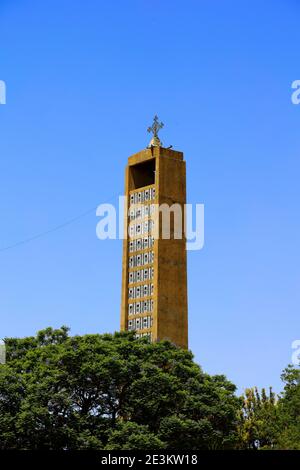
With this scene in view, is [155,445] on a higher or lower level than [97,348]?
lower

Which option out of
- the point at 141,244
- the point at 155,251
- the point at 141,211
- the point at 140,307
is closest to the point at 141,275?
the point at 155,251

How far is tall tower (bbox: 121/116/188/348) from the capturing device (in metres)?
96.2

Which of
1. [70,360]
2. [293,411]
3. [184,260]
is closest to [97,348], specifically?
[70,360]

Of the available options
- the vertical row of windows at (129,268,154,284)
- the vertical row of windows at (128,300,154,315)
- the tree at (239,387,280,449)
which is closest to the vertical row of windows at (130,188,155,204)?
the vertical row of windows at (129,268,154,284)

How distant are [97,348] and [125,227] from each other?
119 ft

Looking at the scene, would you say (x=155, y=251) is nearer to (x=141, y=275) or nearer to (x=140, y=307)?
(x=141, y=275)

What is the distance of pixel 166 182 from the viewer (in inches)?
3974

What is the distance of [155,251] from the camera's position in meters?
98.3

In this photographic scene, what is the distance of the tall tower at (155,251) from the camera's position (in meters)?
96.2

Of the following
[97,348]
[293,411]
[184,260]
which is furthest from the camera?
[184,260]

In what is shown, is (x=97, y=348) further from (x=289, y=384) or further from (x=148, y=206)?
(x=148, y=206)

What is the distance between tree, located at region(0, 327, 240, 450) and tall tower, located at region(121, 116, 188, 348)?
891 inches

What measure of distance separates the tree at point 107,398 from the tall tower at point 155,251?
22628 millimetres
